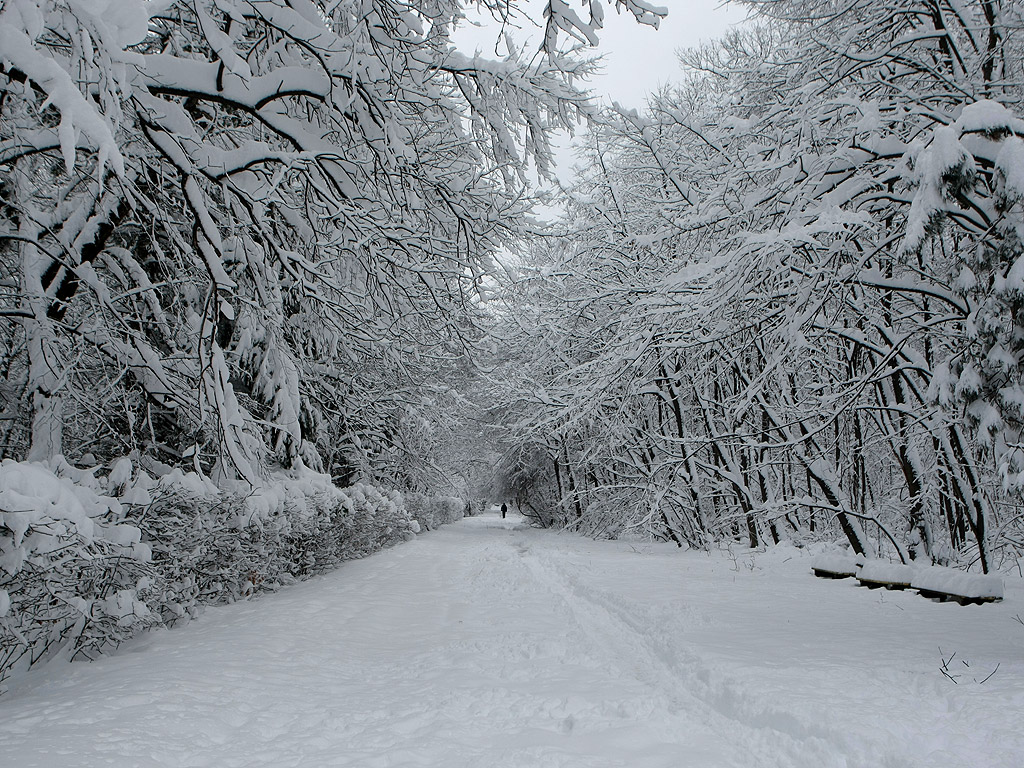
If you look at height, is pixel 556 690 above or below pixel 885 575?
above

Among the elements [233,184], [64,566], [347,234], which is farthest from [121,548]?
[347,234]

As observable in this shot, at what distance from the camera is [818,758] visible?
2.93 m

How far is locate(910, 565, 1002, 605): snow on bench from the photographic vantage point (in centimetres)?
606

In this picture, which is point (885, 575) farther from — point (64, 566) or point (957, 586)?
point (64, 566)

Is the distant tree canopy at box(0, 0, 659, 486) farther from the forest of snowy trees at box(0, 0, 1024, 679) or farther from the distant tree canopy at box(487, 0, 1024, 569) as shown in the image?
the distant tree canopy at box(487, 0, 1024, 569)

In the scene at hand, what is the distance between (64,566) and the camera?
3.96m

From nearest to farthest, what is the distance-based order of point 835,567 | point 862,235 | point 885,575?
point 862,235 < point 885,575 < point 835,567

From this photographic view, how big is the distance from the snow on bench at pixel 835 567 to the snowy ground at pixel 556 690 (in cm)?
128

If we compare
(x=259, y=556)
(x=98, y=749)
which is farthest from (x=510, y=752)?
(x=259, y=556)

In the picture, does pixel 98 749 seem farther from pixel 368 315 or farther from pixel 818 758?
pixel 368 315

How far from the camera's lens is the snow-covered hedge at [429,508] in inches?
850

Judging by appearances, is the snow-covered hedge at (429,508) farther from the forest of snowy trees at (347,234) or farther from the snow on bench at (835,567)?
the snow on bench at (835,567)

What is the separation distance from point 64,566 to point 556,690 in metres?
3.40

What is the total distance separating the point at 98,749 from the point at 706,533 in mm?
14643
